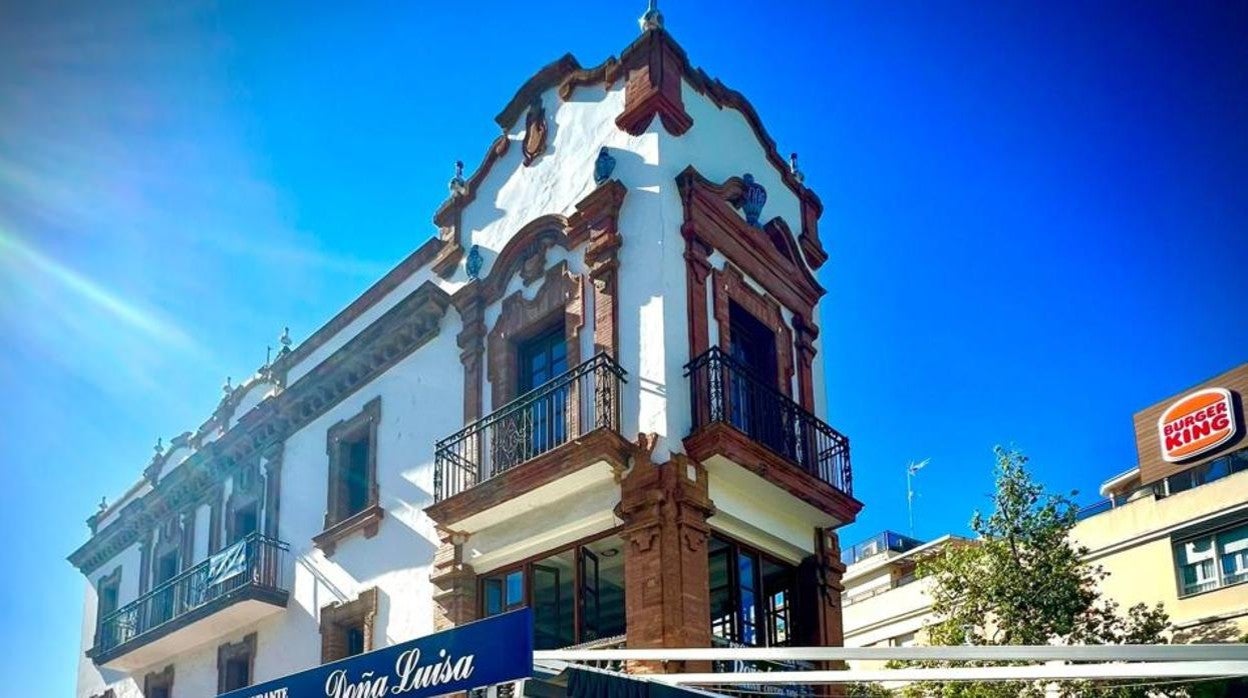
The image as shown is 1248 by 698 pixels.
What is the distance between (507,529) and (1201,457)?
2005cm

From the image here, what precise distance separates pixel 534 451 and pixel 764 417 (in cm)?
267

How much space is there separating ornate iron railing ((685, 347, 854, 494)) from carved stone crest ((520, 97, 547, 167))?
4188 mm

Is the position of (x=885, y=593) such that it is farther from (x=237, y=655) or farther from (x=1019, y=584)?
(x=237, y=655)

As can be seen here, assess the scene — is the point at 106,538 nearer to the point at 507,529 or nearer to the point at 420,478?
the point at 420,478

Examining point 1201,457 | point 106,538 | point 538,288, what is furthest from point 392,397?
point 1201,457

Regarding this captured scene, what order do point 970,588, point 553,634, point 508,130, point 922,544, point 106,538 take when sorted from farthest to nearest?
point 922,544
point 106,538
point 970,588
point 508,130
point 553,634

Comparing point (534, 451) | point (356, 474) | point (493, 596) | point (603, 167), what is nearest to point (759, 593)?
point (534, 451)

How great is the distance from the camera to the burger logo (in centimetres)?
2938

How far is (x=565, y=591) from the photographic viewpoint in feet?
51.1

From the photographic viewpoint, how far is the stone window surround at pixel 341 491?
57.9 feet

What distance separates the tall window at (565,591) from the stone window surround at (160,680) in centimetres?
888

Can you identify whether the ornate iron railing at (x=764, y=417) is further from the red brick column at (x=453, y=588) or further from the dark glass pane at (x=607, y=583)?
the red brick column at (x=453, y=588)

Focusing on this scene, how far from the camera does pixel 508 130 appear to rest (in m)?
17.9

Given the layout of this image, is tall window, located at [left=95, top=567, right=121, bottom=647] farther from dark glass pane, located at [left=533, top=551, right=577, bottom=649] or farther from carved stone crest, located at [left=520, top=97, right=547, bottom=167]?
carved stone crest, located at [left=520, top=97, right=547, bottom=167]
